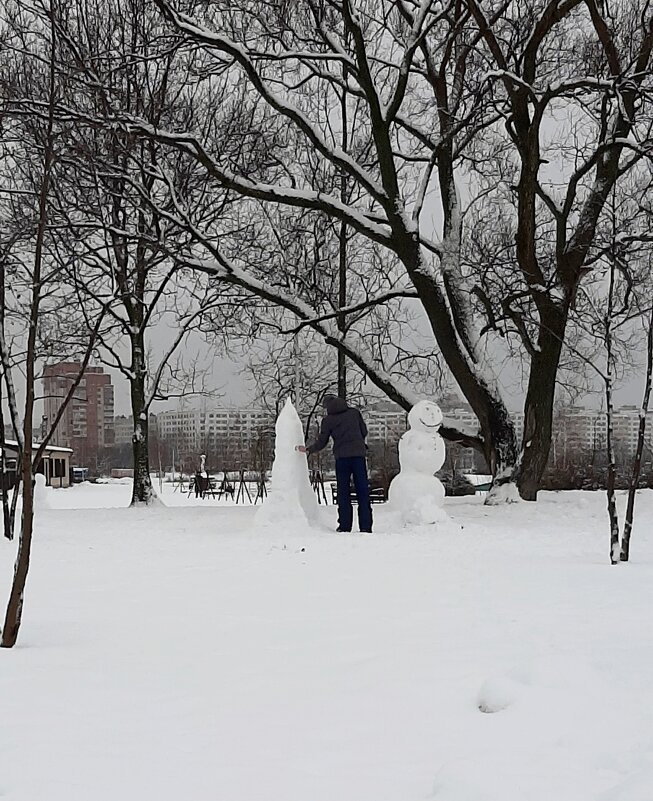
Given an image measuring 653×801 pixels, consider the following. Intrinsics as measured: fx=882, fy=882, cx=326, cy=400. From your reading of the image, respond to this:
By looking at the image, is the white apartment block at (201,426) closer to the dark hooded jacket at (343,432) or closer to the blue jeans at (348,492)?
the dark hooded jacket at (343,432)

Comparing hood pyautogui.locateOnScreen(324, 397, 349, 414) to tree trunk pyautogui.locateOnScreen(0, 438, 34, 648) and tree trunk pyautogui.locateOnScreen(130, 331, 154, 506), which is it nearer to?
tree trunk pyautogui.locateOnScreen(0, 438, 34, 648)

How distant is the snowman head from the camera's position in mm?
11109

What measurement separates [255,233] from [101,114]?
481cm

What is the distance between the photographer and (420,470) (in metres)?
11.1

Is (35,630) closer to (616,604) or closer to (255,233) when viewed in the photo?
(616,604)

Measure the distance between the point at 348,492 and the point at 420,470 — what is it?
95cm

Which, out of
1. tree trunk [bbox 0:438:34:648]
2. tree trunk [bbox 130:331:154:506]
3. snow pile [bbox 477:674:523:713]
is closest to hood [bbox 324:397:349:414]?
tree trunk [bbox 0:438:34:648]

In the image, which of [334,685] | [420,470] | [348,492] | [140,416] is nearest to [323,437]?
[348,492]

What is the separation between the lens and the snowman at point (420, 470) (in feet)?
35.4

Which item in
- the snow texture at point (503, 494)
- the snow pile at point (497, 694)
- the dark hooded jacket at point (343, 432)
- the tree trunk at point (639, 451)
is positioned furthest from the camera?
the snow texture at point (503, 494)

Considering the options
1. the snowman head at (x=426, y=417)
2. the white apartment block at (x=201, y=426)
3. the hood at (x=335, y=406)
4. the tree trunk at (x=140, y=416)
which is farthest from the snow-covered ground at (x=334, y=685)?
the white apartment block at (x=201, y=426)

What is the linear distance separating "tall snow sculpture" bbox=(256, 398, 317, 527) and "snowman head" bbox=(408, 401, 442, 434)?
1468 millimetres

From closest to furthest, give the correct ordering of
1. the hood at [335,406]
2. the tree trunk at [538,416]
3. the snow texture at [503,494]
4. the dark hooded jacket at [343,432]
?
the dark hooded jacket at [343,432]
the hood at [335,406]
the snow texture at [503,494]
the tree trunk at [538,416]

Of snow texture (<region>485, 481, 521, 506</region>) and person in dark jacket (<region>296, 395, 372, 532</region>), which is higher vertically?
person in dark jacket (<region>296, 395, 372, 532</region>)
